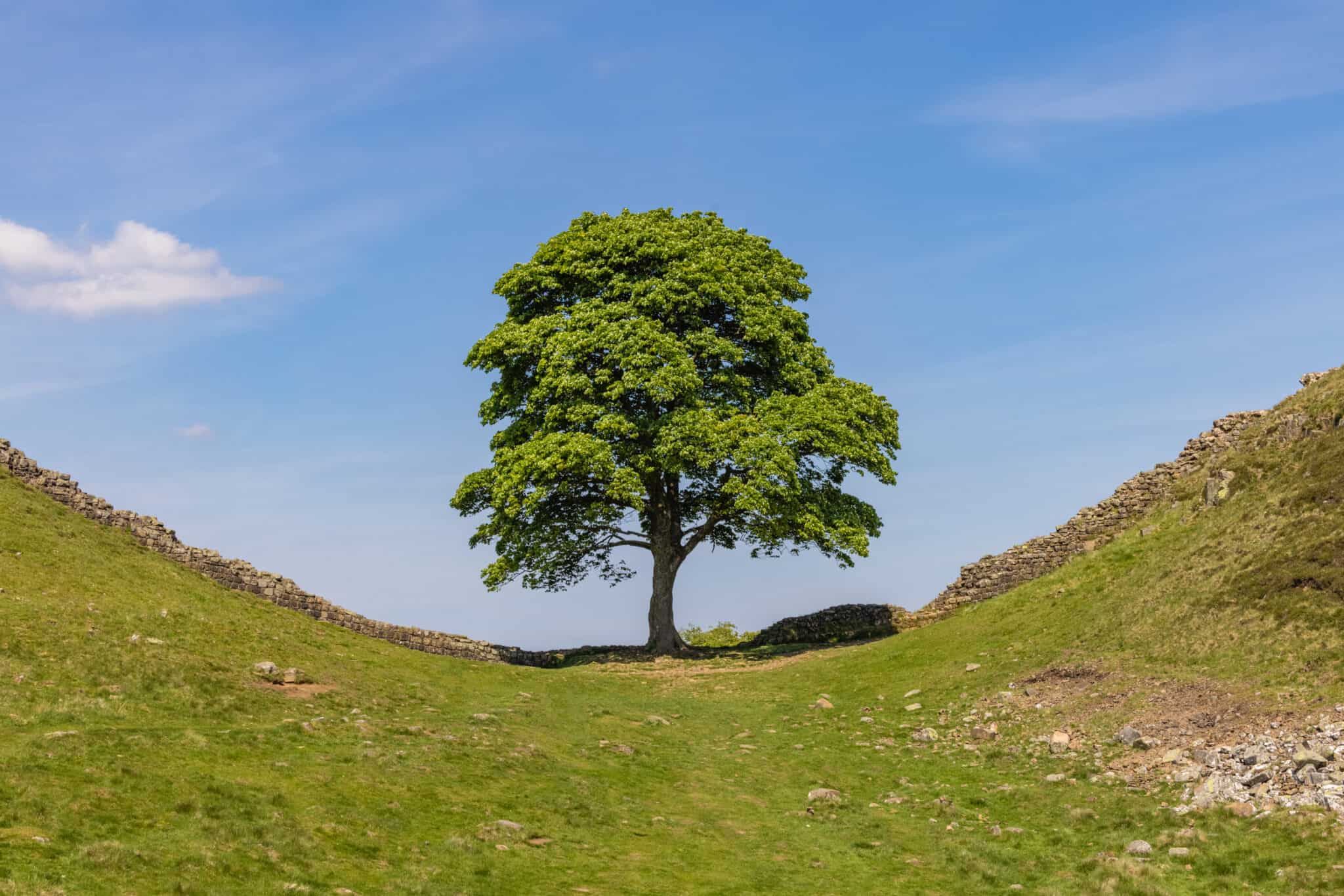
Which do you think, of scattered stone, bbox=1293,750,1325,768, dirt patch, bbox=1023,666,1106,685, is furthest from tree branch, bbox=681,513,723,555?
scattered stone, bbox=1293,750,1325,768

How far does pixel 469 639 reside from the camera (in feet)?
154

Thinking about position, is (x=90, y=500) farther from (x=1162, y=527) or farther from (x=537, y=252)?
(x=1162, y=527)

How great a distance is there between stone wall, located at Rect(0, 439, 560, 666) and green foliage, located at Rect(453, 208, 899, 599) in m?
5.88

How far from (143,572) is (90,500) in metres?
5.89

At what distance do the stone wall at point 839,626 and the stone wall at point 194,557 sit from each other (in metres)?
17.7

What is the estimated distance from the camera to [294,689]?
29688 millimetres

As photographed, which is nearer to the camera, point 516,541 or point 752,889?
point 752,889

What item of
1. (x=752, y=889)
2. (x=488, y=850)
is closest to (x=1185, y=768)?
(x=752, y=889)

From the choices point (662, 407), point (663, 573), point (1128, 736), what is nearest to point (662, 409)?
point (662, 407)

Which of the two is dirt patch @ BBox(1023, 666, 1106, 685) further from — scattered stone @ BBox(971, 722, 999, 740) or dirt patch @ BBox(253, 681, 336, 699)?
dirt patch @ BBox(253, 681, 336, 699)

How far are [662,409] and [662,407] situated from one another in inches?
4.9

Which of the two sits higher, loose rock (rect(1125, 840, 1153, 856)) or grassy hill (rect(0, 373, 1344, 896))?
grassy hill (rect(0, 373, 1344, 896))

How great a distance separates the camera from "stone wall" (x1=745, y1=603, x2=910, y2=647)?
1933 inches

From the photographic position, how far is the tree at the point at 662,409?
42.7 meters
